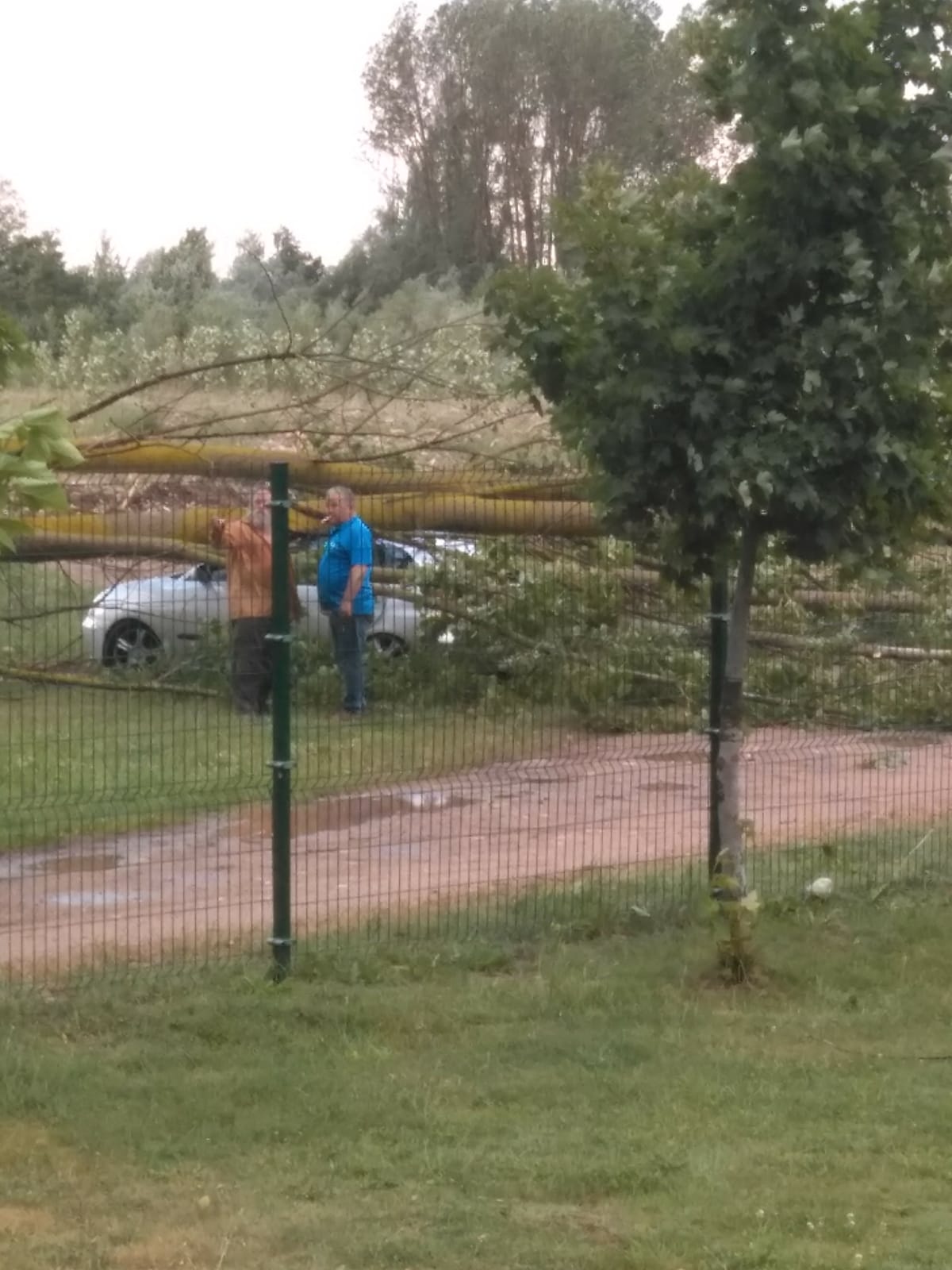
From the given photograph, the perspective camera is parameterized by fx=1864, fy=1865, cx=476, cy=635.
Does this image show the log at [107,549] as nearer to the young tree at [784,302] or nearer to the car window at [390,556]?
the car window at [390,556]

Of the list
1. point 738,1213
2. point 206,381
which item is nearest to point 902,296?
point 738,1213

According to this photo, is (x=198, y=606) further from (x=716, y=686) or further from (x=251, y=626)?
(x=716, y=686)

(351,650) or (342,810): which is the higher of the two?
(351,650)

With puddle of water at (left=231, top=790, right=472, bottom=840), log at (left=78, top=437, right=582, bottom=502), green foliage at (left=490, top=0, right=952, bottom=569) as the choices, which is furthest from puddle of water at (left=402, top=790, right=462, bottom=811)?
green foliage at (left=490, top=0, right=952, bottom=569)

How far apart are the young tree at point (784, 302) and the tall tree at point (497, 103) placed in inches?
1196

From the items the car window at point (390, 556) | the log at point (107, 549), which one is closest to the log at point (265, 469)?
the car window at point (390, 556)

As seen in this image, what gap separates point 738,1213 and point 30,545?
4893mm

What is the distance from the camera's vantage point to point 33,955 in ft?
25.5

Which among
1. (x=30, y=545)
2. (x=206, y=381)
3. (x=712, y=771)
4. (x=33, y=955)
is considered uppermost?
(x=206, y=381)

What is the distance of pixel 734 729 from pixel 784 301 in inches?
69.5

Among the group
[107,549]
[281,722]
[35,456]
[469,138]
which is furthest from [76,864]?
[469,138]

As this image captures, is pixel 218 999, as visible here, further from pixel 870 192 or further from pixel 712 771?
pixel 870 192

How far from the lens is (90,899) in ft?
28.5

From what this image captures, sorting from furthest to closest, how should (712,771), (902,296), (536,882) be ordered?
(536,882)
(712,771)
(902,296)
